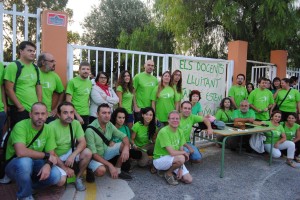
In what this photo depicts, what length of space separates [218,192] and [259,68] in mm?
5235

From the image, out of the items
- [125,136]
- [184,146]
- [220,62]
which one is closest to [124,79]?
[125,136]

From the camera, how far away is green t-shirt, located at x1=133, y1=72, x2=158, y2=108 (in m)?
5.09

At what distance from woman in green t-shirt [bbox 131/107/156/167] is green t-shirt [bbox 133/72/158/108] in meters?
0.35

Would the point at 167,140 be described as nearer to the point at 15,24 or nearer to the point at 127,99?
the point at 127,99

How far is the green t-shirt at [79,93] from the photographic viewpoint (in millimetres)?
4344

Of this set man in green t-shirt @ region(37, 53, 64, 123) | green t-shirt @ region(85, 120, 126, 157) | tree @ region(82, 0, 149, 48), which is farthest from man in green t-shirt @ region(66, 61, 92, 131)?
tree @ region(82, 0, 149, 48)

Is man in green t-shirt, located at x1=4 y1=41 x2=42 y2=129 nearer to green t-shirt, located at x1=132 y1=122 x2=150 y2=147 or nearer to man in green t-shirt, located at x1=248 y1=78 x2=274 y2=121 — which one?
green t-shirt, located at x1=132 y1=122 x2=150 y2=147

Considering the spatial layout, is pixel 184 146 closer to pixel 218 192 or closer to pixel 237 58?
pixel 218 192

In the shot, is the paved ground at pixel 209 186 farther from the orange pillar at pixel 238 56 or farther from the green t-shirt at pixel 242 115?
the orange pillar at pixel 238 56

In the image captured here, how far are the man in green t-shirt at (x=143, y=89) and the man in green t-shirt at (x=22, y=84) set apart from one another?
1799 millimetres

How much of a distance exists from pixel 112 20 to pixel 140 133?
572 inches

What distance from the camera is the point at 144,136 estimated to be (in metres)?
4.76

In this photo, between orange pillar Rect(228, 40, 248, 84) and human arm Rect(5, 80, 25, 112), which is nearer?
human arm Rect(5, 80, 25, 112)

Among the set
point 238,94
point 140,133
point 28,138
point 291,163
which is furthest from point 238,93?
point 28,138
